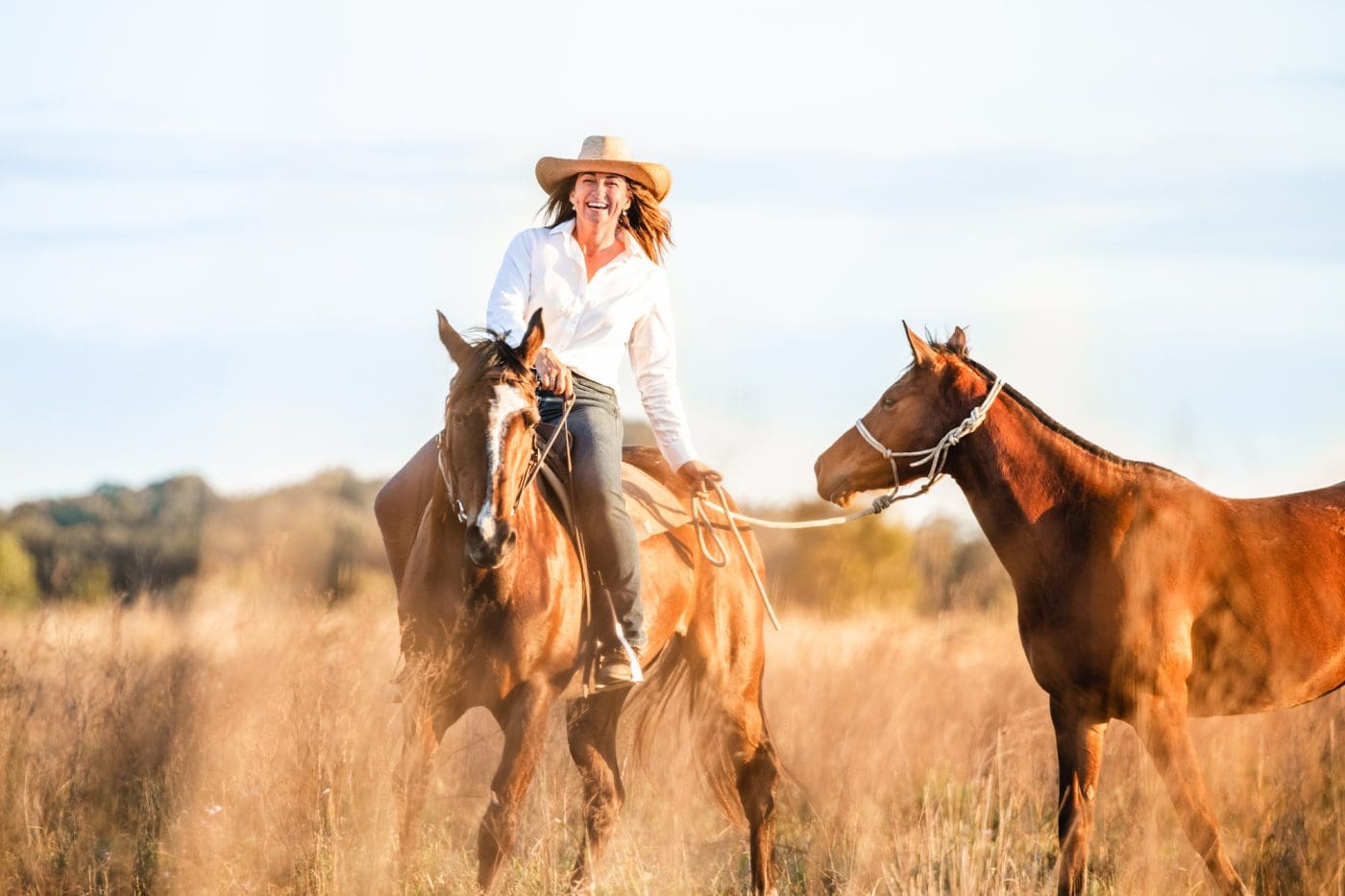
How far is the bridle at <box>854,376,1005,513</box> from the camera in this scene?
265 inches

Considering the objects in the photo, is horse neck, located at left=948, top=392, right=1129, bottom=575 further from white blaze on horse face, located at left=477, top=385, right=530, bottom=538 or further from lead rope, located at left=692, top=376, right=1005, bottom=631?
white blaze on horse face, located at left=477, top=385, right=530, bottom=538

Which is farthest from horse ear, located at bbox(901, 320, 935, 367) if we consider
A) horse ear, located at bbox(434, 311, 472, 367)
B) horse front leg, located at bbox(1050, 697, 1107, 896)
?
horse ear, located at bbox(434, 311, 472, 367)

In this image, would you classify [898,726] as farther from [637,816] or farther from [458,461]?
[458,461]

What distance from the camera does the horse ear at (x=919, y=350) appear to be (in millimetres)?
6773

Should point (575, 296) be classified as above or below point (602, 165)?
below

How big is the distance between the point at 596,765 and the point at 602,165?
300cm

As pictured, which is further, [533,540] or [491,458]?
[533,540]

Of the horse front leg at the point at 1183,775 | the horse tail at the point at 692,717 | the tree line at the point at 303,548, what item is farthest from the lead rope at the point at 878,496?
the tree line at the point at 303,548

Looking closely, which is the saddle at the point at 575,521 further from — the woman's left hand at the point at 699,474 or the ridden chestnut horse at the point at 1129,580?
the ridden chestnut horse at the point at 1129,580

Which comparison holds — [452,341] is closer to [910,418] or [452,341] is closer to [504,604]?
[504,604]

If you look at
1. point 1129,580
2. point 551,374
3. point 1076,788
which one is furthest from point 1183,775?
point 551,374

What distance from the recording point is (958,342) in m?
7.01

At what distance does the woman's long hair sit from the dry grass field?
231 centimetres

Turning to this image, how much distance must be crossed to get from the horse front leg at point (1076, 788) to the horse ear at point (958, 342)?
168 cm
